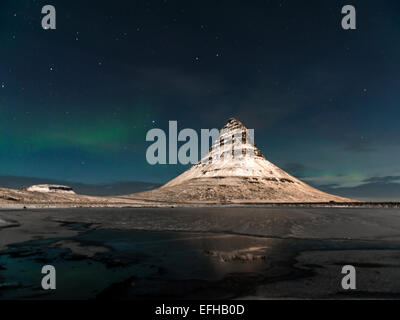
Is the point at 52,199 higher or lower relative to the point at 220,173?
lower

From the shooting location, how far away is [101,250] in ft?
45.9

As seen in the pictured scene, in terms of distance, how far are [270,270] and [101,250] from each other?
8.59 metres

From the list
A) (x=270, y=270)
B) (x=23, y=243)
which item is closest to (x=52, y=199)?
→ (x=23, y=243)

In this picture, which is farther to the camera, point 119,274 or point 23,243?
point 23,243

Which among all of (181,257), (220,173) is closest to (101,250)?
(181,257)

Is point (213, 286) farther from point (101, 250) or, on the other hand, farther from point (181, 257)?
point (101, 250)

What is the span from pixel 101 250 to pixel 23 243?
18.2 feet
